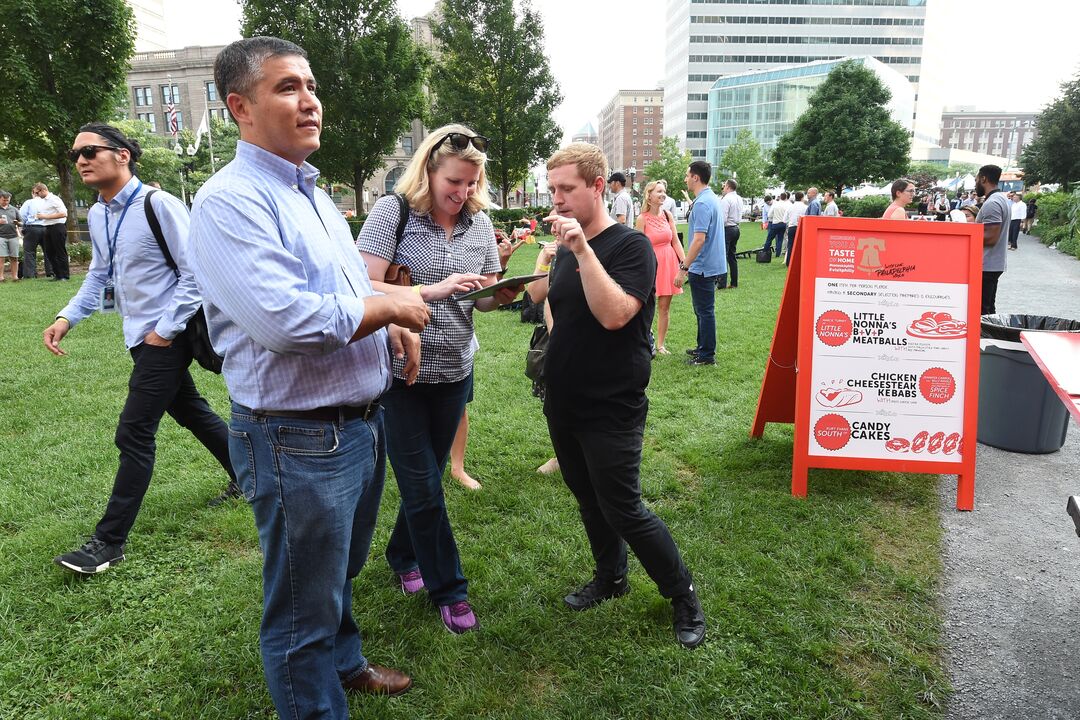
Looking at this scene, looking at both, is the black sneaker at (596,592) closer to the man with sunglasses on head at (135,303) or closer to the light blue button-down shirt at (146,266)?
the man with sunglasses on head at (135,303)

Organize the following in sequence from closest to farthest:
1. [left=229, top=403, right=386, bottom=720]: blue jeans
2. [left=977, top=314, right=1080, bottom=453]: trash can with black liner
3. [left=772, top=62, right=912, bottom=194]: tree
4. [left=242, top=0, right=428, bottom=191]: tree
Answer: [left=229, top=403, right=386, bottom=720]: blue jeans
[left=977, top=314, right=1080, bottom=453]: trash can with black liner
[left=242, top=0, right=428, bottom=191]: tree
[left=772, top=62, right=912, bottom=194]: tree

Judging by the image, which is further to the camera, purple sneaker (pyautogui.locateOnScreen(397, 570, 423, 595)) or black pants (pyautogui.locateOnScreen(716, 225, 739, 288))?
black pants (pyautogui.locateOnScreen(716, 225, 739, 288))

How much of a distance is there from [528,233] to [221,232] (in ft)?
5.96

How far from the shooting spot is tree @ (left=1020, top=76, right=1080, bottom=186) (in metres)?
31.0

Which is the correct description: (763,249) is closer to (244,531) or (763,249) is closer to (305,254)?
(244,531)

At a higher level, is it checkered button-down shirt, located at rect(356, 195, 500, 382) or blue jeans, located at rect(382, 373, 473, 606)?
checkered button-down shirt, located at rect(356, 195, 500, 382)

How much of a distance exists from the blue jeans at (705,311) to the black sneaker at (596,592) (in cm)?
456

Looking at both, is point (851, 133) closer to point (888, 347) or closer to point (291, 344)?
point (888, 347)

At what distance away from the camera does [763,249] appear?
17.7m

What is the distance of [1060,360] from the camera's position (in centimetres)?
265

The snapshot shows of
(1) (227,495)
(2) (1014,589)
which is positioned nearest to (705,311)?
(2) (1014,589)

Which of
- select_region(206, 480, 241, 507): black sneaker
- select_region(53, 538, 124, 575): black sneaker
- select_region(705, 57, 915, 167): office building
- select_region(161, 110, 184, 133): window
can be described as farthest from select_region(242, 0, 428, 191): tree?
select_region(705, 57, 915, 167): office building

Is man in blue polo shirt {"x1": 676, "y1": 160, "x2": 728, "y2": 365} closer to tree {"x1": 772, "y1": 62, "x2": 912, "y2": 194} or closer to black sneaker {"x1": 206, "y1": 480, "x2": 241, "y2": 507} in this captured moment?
black sneaker {"x1": 206, "y1": 480, "x2": 241, "y2": 507}

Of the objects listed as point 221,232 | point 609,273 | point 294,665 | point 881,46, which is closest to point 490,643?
point 294,665
